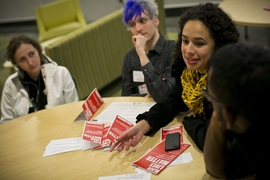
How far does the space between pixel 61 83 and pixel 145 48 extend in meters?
0.83

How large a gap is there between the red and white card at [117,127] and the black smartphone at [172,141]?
0.81ft

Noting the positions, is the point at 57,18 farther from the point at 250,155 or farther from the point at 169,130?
the point at 250,155

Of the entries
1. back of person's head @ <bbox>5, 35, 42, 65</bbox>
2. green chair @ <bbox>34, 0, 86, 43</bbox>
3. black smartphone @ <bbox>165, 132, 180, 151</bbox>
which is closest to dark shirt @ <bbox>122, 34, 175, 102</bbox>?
black smartphone @ <bbox>165, 132, 180, 151</bbox>

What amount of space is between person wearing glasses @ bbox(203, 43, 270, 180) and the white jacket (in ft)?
6.26

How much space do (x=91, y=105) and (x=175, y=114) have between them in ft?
1.87

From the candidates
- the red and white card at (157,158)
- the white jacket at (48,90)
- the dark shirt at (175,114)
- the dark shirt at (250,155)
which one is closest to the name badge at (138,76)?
the white jacket at (48,90)

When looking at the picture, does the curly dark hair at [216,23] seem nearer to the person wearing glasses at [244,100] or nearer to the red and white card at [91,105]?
the person wearing glasses at [244,100]

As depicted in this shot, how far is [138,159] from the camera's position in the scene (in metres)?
1.66

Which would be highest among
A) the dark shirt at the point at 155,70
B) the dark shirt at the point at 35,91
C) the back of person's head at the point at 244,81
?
the back of person's head at the point at 244,81

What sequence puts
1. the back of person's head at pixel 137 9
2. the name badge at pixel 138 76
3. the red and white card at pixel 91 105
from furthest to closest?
the name badge at pixel 138 76, the back of person's head at pixel 137 9, the red and white card at pixel 91 105

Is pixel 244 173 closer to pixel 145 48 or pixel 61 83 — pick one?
pixel 145 48

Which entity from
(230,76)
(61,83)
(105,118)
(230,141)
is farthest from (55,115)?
(230,76)

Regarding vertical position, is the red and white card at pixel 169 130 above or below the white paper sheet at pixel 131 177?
above

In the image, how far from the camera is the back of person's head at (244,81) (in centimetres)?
101
